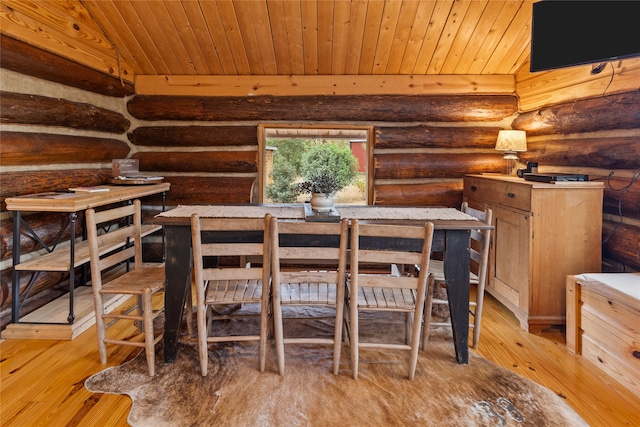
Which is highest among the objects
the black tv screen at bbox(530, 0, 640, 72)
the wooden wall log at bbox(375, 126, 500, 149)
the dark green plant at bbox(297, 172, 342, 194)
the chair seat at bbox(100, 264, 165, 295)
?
the black tv screen at bbox(530, 0, 640, 72)

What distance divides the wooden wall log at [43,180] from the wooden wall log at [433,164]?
9.73ft

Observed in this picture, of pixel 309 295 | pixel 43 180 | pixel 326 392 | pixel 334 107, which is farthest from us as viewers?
pixel 334 107

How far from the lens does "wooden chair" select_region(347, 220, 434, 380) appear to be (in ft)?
7.30

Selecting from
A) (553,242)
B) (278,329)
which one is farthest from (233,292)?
(553,242)

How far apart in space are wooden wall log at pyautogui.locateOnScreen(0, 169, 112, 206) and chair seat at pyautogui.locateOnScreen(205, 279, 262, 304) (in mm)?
1675

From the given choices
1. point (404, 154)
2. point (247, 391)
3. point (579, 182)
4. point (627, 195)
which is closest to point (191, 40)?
point (404, 154)

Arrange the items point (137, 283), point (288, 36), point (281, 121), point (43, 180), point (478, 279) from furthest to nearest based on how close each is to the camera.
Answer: point (281, 121), point (288, 36), point (43, 180), point (478, 279), point (137, 283)

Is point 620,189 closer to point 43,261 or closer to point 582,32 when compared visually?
point 582,32

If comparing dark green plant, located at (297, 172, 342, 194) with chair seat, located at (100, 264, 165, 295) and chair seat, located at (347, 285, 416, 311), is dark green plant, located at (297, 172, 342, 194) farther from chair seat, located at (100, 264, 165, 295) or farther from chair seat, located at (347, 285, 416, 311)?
chair seat, located at (100, 264, 165, 295)

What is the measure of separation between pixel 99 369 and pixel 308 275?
4.76 ft

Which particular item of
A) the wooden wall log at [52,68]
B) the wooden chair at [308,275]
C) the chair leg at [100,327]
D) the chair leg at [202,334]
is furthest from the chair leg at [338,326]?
the wooden wall log at [52,68]

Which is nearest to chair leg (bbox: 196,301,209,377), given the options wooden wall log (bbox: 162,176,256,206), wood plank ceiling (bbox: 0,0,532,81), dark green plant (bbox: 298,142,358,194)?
dark green plant (bbox: 298,142,358,194)

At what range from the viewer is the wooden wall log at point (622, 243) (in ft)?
9.37

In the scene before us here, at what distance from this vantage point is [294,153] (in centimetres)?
485
